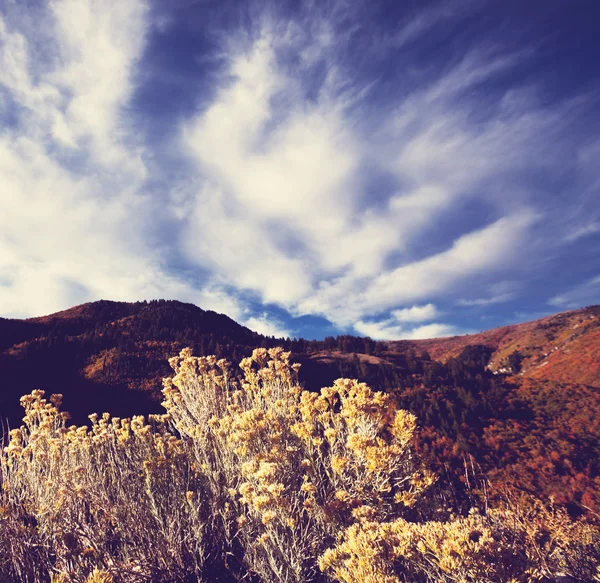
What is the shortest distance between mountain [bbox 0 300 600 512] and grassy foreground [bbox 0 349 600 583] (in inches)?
200

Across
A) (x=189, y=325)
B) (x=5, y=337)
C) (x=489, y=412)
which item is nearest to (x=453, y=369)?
(x=489, y=412)

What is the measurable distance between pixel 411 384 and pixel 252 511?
32067mm

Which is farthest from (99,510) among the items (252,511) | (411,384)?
(411,384)

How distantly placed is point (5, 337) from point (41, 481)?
4695 cm

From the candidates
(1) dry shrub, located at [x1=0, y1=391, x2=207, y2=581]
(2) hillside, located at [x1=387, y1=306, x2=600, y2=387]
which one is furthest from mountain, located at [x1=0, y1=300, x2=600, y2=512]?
(1) dry shrub, located at [x1=0, y1=391, x2=207, y2=581]

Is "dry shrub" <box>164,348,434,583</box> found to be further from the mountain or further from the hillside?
the hillside

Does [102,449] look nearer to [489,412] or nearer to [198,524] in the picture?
[198,524]

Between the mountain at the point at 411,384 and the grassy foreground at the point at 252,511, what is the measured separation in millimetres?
5087

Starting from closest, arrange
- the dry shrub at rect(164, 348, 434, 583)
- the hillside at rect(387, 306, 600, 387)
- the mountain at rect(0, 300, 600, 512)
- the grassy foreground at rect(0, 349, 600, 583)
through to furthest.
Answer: the grassy foreground at rect(0, 349, 600, 583), the dry shrub at rect(164, 348, 434, 583), the mountain at rect(0, 300, 600, 512), the hillside at rect(387, 306, 600, 387)

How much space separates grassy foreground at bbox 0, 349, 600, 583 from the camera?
10.3 ft

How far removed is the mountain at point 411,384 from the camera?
68.3ft

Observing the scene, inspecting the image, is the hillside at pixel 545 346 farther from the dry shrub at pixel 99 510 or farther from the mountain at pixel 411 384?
the dry shrub at pixel 99 510

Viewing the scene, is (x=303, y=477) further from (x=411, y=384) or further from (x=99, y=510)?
(x=411, y=384)

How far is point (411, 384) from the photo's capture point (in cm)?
3341
